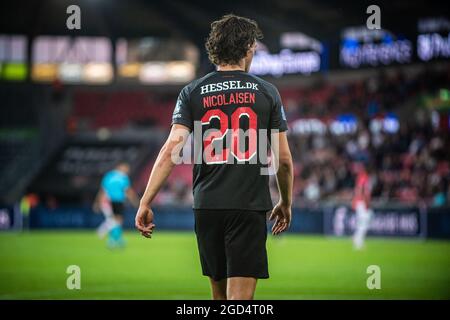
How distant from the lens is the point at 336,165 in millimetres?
36188

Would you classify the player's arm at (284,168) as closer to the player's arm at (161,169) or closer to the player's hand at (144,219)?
the player's arm at (161,169)

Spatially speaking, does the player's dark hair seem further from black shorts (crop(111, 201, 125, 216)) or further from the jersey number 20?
black shorts (crop(111, 201, 125, 216))

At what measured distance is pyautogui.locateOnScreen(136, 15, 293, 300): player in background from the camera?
6.16 metres

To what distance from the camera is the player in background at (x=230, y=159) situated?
20.2 feet

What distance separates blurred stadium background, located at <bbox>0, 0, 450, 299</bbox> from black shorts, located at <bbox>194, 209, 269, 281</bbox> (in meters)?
6.31

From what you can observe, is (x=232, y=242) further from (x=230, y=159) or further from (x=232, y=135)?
(x=232, y=135)

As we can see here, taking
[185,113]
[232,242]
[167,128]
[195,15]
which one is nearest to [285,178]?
[232,242]

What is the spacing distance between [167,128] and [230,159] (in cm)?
4492

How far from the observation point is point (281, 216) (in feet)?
21.7

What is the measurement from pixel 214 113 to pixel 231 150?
31 centimetres

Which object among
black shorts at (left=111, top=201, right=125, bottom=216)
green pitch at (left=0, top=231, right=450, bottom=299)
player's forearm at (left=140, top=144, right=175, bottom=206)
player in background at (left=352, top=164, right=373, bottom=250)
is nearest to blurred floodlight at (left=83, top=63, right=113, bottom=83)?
green pitch at (left=0, top=231, right=450, bottom=299)

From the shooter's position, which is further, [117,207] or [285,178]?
[117,207]

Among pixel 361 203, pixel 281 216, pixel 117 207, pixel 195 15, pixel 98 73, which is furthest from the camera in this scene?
pixel 98 73
